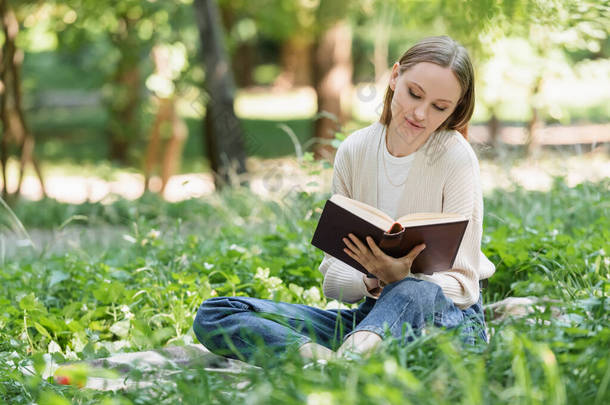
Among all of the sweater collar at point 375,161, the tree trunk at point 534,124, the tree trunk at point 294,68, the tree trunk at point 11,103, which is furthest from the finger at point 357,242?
the tree trunk at point 294,68

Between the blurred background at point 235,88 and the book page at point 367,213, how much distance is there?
1.00 m

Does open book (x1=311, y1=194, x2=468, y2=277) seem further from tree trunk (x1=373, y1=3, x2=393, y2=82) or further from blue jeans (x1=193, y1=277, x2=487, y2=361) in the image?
tree trunk (x1=373, y1=3, x2=393, y2=82)

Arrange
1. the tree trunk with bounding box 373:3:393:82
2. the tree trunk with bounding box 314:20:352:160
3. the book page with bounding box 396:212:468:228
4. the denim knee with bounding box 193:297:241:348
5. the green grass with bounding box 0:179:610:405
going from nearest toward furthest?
the green grass with bounding box 0:179:610:405 < the book page with bounding box 396:212:468:228 < the denim knee with bounding box 193:297:241:348 < the tree trunk with bounding box 314:20:352:160 < the tree trunk with bounding box 373:3:393:82

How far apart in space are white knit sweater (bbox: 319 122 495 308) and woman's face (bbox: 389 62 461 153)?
0.34ft

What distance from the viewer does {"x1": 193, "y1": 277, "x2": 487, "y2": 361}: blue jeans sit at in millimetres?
2436

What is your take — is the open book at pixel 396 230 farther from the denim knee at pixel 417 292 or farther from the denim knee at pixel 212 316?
the denim knee at pixel 212 316

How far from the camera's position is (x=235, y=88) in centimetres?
1146

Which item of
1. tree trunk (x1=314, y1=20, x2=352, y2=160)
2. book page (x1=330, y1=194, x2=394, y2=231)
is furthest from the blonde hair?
tree trunk (x1=314, y1=20, x2=352, y2=160)

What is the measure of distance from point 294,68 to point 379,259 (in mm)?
26486

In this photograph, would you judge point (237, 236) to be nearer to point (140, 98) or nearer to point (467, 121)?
point (467, 121)

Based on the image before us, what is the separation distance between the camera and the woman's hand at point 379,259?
8.09 ft

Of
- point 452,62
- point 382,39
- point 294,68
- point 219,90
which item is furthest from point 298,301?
point 294,68

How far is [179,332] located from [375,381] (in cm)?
162

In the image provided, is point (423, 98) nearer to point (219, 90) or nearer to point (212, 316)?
point (212, 316)
